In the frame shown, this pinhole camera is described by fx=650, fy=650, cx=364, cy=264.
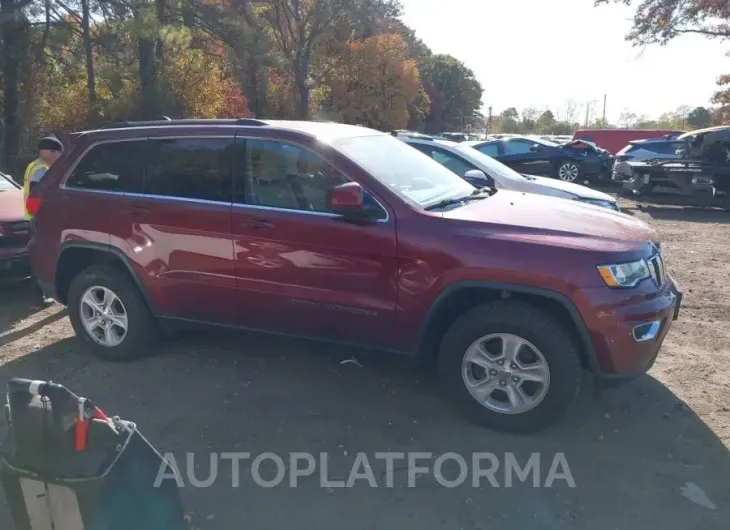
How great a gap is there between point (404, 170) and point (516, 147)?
13.2 metres

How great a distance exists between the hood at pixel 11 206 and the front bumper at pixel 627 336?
19.1ft

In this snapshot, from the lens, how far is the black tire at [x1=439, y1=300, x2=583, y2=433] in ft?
12.1

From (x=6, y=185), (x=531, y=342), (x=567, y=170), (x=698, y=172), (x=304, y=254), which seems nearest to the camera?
(x=531, y=342)

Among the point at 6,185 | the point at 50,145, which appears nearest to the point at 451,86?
the point at 6,185

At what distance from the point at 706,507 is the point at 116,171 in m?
4.39

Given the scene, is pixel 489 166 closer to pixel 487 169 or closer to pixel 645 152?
pixel 487 169

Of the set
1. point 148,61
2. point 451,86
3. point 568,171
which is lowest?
point 568,171

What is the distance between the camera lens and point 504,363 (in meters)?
3.82

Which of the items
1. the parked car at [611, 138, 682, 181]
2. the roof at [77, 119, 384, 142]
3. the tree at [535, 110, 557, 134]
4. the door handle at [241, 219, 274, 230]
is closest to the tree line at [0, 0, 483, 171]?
the parked car at [611, 138, 682, 181]

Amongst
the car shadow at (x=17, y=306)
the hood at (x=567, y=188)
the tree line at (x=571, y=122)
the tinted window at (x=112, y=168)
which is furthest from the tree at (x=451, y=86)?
the tinted window at (x=112, y=168)

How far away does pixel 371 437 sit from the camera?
387 cm

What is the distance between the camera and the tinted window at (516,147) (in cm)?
1677

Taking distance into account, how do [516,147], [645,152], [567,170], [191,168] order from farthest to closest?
1. [645,152]
2. [567,170]
3. [516,147]
4. [191,168]

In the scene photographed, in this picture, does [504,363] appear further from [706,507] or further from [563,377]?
[706,507]
